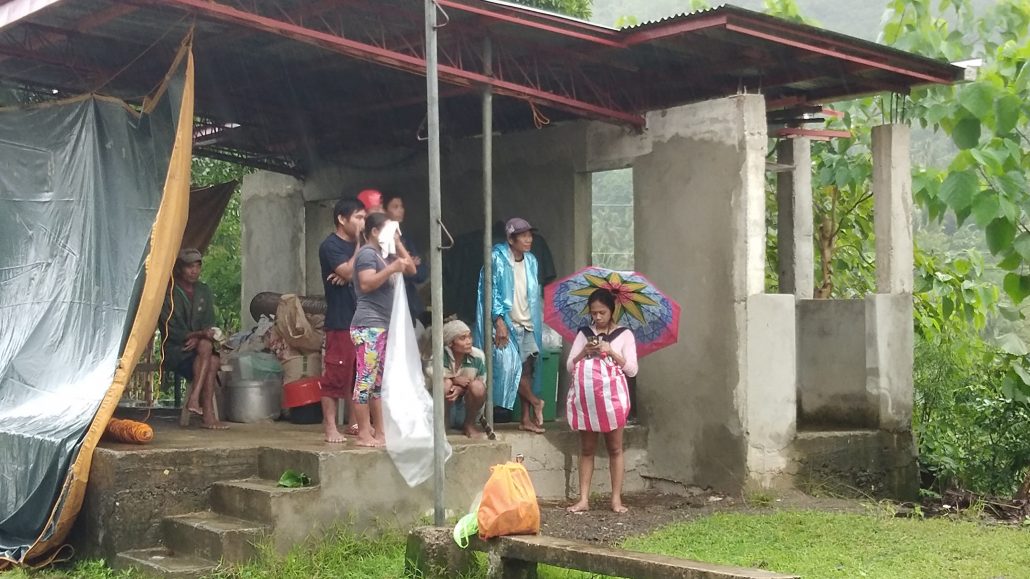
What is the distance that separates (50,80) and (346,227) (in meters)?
3.64

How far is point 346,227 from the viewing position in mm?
7484

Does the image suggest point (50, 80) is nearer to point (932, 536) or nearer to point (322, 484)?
point (322, 484)

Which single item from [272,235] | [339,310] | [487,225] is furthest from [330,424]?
[272,235]

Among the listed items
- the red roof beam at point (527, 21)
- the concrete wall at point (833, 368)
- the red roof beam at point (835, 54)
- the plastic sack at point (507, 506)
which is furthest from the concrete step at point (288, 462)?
the concrete wall at point (833, 368)

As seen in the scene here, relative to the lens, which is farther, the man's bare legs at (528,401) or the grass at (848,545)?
the man's bare legs at (528,401)

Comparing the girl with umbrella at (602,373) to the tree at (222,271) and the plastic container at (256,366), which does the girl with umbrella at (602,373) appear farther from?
the tree at (222,271)

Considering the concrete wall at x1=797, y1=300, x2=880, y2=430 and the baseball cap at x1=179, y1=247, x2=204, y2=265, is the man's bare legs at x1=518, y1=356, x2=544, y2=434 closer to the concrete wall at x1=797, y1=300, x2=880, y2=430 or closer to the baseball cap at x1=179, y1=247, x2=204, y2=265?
the concrete wall at x1=797, y1=300, x2=880, y2=430

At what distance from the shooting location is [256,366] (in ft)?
30.6

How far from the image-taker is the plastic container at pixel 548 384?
956 centimetres

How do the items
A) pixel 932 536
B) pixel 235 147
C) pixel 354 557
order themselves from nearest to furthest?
pixel 354 557 < pixel 932 536 < pixel 235 147

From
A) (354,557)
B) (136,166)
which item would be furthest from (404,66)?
(354,557)

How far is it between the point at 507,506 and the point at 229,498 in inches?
79.7

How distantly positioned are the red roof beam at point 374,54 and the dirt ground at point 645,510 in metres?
3.02

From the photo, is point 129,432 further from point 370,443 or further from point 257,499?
point 370,443
